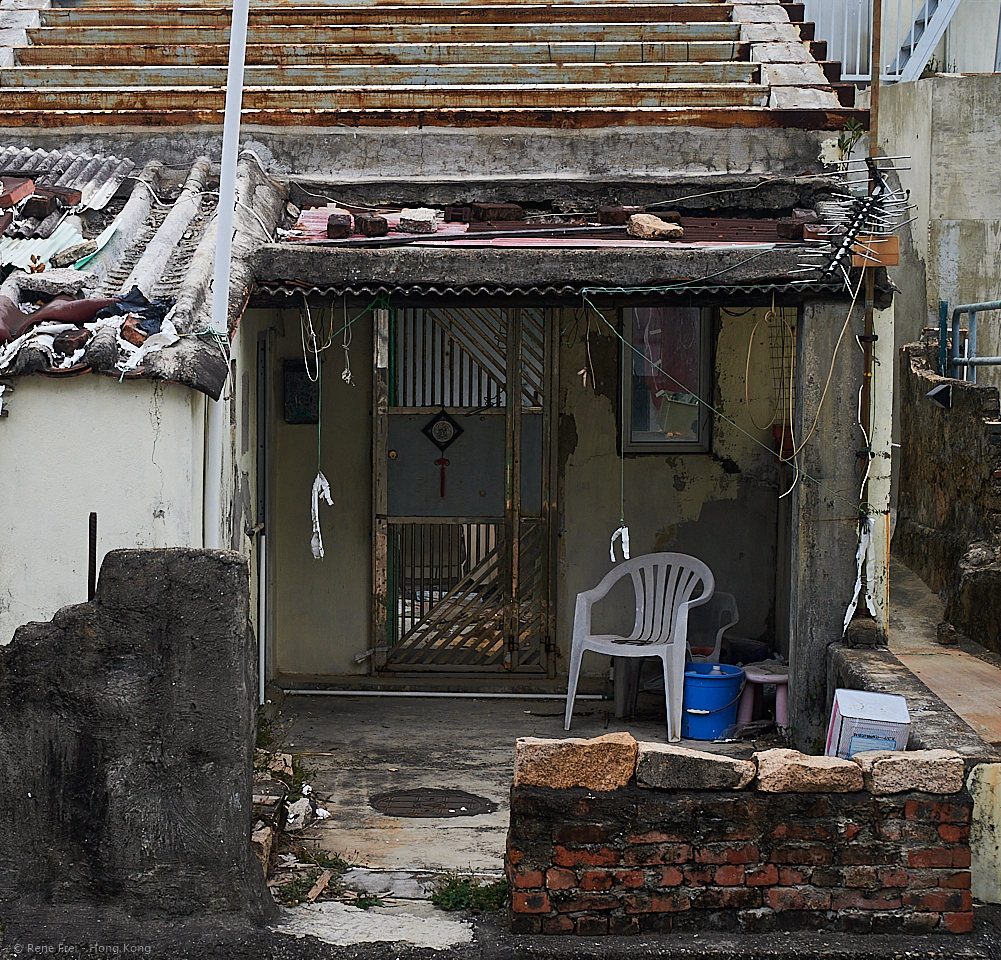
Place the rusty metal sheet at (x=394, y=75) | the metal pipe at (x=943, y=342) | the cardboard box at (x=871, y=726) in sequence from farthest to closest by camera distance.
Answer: the metal pipe at (x=943, y=342) < the rusty metal sheet at (x=394, y=75) < the cardboard box at (x=871, y=726)

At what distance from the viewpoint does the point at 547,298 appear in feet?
21.5

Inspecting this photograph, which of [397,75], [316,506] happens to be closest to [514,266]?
[316,506]

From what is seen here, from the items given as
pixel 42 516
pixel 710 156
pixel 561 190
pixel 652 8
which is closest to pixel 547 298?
pixel 561 190

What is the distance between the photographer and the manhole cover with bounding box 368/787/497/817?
20.9ft

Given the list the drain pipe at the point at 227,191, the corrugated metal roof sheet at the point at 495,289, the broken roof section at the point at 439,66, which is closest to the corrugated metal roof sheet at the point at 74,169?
the broken roof section at the point at 439,66

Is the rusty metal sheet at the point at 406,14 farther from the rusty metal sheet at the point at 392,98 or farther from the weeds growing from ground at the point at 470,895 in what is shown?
the weeds growing from ground at the point at 470,895

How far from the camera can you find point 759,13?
9.52 m

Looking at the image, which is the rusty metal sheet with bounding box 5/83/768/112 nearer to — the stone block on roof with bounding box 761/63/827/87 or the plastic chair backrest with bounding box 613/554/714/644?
the stone block on roof with bounding box 761/63/827/87

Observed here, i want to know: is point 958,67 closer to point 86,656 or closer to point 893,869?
point 893,869

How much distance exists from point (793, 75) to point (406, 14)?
3169mm

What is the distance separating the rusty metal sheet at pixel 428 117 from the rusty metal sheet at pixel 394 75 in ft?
2.48

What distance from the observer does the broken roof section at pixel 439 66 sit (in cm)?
798

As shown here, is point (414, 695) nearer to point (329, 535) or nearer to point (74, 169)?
point (329, 535)

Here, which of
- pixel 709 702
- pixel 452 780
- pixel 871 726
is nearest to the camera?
pixel 871 726
